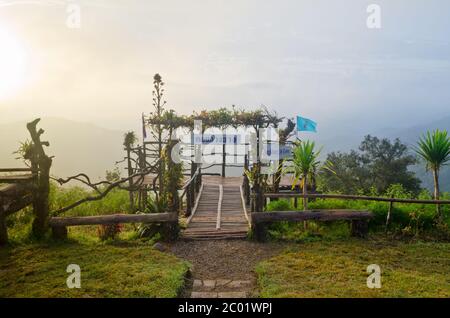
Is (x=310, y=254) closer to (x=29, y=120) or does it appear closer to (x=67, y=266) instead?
(x=67, y=266)

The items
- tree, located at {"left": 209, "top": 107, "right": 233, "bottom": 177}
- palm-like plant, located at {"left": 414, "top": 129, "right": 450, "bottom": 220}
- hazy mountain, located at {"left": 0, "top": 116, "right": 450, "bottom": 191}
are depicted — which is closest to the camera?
palm-like plant, located at {"left": 414, "top": 129, "right": 450, "bottom": 220}

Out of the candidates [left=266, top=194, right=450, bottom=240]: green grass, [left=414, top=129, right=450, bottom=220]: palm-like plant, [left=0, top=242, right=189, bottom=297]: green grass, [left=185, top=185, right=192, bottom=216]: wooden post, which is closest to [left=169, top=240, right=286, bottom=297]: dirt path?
[left=0, top=242, right=189, bottom=297]: green grass

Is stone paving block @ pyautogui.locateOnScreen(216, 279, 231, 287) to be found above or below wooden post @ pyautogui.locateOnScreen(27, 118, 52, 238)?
below

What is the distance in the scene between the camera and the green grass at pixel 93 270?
5.01m

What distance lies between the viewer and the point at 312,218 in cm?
791

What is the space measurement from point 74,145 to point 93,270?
163787mm

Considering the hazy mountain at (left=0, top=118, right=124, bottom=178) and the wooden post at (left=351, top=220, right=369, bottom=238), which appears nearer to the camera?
the wooden post at (left=351, top=220, right=369, bottom=238)

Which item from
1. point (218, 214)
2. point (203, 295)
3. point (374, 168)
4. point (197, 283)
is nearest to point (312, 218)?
point (218, 214)

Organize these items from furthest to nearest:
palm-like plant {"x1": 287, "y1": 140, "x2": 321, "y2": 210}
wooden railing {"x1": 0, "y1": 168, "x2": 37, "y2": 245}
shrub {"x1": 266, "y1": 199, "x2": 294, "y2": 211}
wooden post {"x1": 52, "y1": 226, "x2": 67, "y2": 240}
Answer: shrub {"x1": 266, "y1": 199, "x2": 294, "y2": 211} < palm-like plant {"x1": 287, "y1": 140, "x2": 321, "y2": 210} < wooden post {"x1": 52, "y1": 226, "x2": 67, "y2": 240} < wooden railing {"x1": 0, "y1": 168, "x2": 37, "y2": 245}

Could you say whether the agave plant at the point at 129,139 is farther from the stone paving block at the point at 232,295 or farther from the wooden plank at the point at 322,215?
the stone paving block at the point at 232,295

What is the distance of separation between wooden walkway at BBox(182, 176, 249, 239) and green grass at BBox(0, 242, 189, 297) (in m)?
1.55

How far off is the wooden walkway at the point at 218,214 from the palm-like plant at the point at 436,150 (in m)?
4.97

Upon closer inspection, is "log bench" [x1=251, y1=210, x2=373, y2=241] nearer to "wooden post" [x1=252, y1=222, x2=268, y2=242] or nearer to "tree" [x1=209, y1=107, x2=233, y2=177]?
"wooden post" [x1=252, y1=222, x2=268, y2=242]

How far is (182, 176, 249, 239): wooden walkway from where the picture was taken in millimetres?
8117
